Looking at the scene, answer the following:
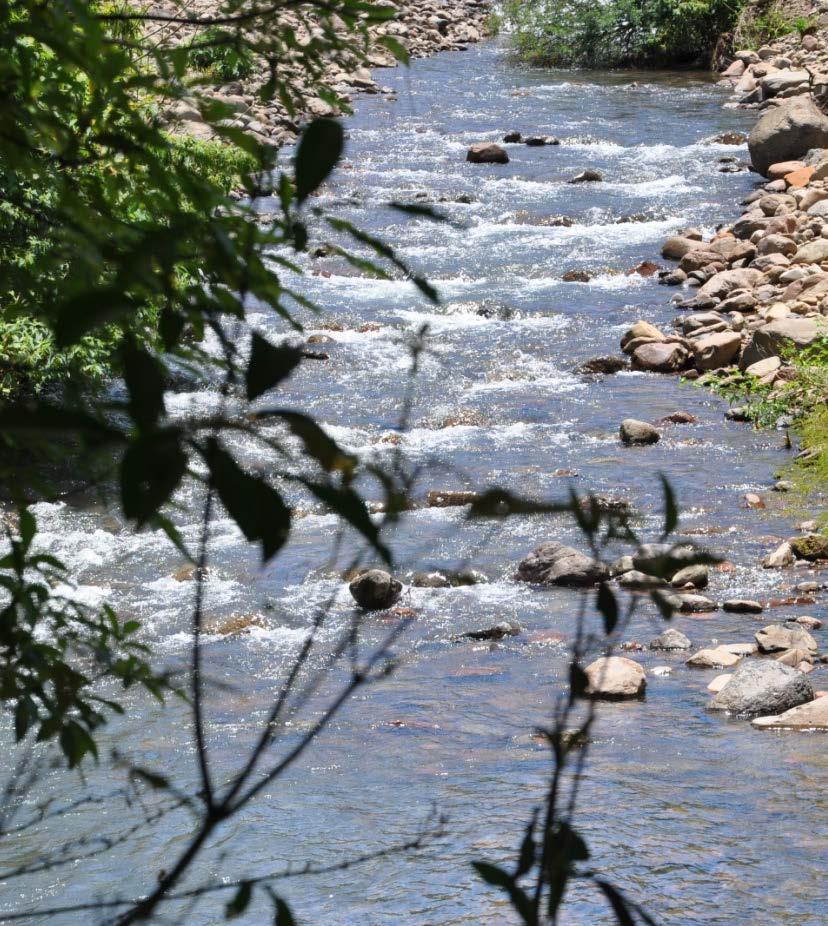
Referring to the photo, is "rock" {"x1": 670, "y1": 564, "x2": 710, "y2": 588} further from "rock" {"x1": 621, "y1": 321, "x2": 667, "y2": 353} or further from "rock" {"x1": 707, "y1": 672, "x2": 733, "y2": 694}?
"rock" {"x1": 621, "y1": 321, "x2": 667, "y2": 353}

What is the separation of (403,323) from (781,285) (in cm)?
315

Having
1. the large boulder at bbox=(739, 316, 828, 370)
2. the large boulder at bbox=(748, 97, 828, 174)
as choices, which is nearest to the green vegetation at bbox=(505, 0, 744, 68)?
the large boulder at bbox=(748, 97, 828, 174)

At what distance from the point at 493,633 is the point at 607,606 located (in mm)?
4848

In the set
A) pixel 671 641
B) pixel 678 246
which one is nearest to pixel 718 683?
pixel 671 641

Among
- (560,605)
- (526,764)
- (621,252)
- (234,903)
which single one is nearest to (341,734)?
(526,764)

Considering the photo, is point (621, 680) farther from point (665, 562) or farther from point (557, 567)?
point (665, 562)

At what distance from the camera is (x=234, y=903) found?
1.13m

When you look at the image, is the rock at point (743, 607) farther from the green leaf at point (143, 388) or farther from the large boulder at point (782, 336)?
the green leaf at point (143, 388)

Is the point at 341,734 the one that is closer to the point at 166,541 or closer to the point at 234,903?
the point at 166,541

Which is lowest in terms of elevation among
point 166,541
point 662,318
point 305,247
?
point 166,541

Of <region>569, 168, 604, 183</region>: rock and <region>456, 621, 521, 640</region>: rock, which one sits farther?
<region>569, 168, 604, 183</region>: rock

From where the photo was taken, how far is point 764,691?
4.86 metres

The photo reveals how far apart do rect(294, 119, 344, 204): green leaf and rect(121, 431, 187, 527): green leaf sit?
0.28 m

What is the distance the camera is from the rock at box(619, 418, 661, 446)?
28.5 feet
